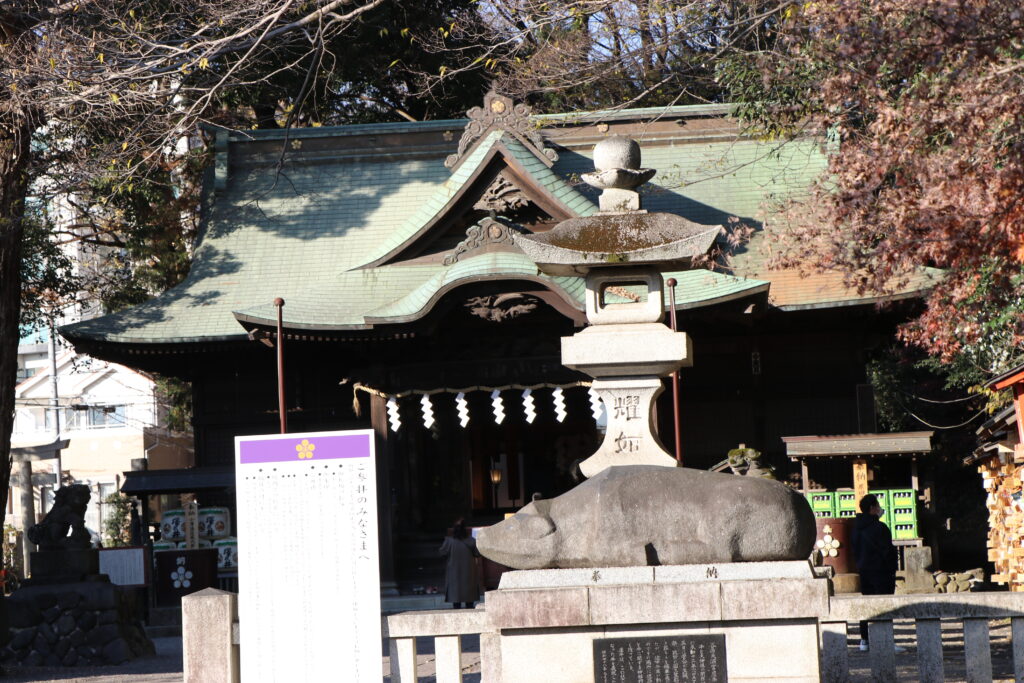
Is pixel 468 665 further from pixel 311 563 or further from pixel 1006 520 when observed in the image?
pixel 1006 520

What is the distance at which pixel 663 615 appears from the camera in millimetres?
6363

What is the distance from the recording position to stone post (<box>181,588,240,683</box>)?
6820mm

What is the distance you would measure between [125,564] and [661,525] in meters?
12.8

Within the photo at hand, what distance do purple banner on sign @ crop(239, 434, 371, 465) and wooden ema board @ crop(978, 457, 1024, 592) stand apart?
9356mm

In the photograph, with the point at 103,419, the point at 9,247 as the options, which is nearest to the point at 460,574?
the point at 9,247

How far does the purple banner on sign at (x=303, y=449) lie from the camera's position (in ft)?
22.3

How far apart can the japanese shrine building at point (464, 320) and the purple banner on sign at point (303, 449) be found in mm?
10135

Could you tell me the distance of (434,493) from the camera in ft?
64.9

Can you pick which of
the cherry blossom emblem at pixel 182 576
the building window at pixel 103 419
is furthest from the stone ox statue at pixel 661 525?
the building window at pixel 103 419

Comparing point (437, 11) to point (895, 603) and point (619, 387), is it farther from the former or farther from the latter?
point (895, 603)

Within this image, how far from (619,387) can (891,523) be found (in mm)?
Answer: 10522

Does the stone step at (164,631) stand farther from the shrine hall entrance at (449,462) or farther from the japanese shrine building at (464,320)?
the shrine hall entrance at (449,462)

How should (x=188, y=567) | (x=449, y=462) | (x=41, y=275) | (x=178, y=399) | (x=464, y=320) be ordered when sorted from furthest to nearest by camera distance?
(x=178, y=399) → (x=41, y=275) → (x=449, y=462) → (x=464, y=320) → (x=188, y=567)

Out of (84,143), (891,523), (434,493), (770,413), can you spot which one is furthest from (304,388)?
(891,523)
